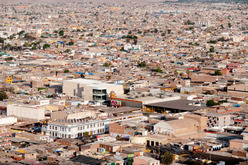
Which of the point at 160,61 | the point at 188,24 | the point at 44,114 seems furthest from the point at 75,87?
the point at 188,24

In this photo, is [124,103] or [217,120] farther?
[124,103]

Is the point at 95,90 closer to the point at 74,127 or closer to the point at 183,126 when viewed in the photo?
the point at 74,127

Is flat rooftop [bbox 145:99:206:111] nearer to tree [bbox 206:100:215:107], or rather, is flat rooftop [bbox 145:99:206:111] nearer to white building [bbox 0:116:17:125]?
tree [bbox 206:100:215:107]

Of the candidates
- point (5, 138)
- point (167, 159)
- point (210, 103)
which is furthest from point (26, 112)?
point (167, 159)

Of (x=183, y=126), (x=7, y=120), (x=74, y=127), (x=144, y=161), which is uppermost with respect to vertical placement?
(x=183, y=126)

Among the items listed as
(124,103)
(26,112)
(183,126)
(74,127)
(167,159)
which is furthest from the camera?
(124,103)

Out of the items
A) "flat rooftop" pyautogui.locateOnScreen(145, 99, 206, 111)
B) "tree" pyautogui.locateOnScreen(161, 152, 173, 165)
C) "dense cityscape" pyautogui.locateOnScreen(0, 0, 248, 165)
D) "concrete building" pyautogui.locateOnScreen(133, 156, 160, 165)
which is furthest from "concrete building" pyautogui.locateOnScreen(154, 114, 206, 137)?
"concrete building" pyautogui.locateOnScreen(133, 156, 160, 165)
